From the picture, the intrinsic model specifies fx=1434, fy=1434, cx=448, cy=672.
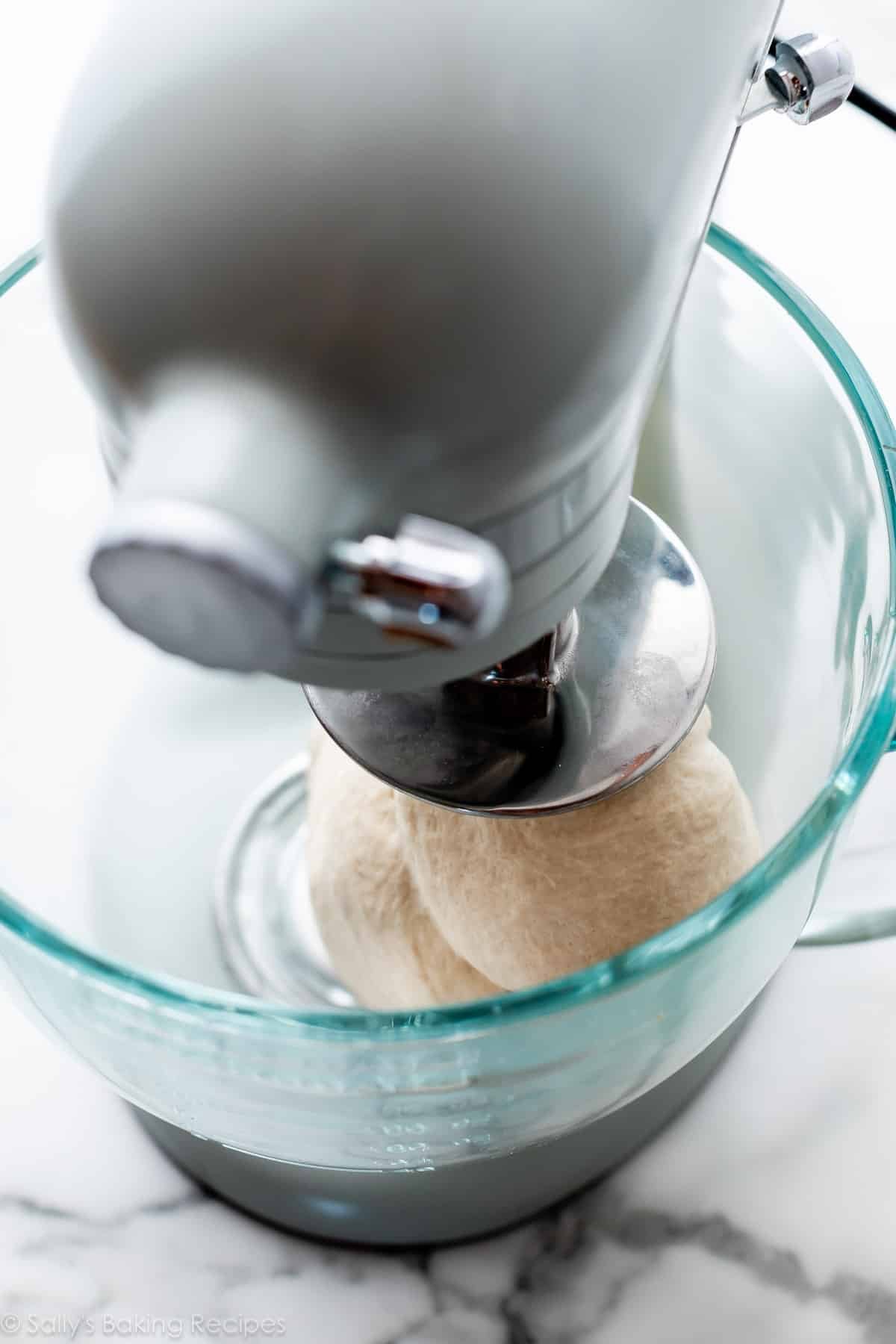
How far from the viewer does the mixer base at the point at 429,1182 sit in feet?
1.33

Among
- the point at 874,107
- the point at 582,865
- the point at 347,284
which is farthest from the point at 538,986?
the point at 874,107

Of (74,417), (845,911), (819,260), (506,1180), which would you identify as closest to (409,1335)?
(506,1180)

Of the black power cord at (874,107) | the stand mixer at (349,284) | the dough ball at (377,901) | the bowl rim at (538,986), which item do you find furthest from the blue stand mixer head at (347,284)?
Answer: the black power cord at (874,107)

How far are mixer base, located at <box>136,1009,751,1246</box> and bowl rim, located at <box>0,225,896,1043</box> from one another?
0.10 metres

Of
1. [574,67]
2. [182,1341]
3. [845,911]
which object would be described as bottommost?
[182,1341]

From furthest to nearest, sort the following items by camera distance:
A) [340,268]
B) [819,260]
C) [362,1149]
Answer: [819,260]
[362,1149]
[340,268]

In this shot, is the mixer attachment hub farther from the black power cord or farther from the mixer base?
Result: the black power cord

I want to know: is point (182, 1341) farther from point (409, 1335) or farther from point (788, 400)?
point (788, 400)

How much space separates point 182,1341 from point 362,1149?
10 centimetres

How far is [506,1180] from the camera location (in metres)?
0.41

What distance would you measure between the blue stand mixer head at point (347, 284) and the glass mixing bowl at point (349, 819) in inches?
5.8

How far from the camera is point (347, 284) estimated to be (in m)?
0.17

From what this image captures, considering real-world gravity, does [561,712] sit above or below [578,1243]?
above

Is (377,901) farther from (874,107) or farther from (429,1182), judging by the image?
(874,107)
